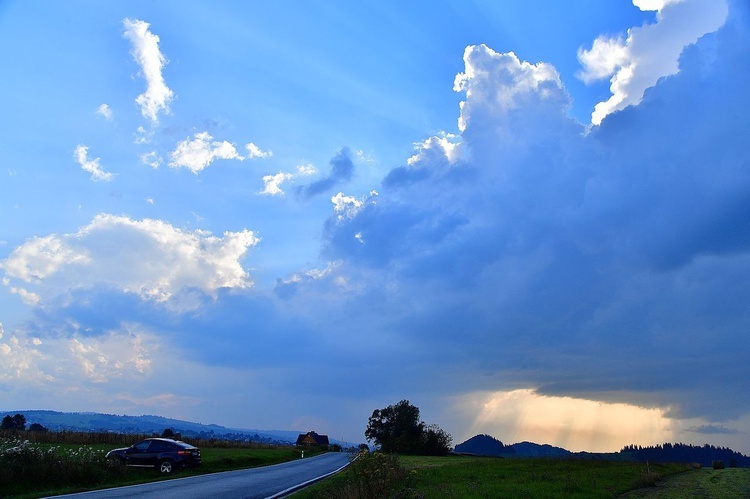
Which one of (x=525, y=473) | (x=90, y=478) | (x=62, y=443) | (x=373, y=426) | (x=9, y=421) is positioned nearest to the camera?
(x=90, y=478)

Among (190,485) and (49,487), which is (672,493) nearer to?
(190,485)

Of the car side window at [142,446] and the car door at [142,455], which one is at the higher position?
the car side window at [142,446]

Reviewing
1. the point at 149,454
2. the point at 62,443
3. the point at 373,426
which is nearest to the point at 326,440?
the point at 373,426

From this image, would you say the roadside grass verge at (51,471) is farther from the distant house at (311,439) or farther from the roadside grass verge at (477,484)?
the distant house at (311,439)

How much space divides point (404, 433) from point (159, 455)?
78.1 metres

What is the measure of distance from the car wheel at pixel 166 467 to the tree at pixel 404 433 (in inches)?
2549

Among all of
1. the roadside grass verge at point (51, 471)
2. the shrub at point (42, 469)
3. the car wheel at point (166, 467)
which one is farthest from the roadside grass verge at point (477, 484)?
the car wheel at point (166, 467)

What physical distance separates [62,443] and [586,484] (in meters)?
40.1

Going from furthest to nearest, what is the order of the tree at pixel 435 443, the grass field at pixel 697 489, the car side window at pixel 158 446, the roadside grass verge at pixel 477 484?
the tree at pixel 435 443
the car side window at pixel 158 446
the grass field at pixel 697 489
the roadside grass verge at pixel 477 484

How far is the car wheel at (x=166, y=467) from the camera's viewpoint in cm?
2925

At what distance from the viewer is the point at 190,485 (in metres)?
21.8

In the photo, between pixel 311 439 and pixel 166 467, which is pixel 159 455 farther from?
pixel 311 439

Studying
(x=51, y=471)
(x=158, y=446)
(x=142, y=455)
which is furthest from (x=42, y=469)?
(x=158, y=446)

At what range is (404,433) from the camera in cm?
10212
